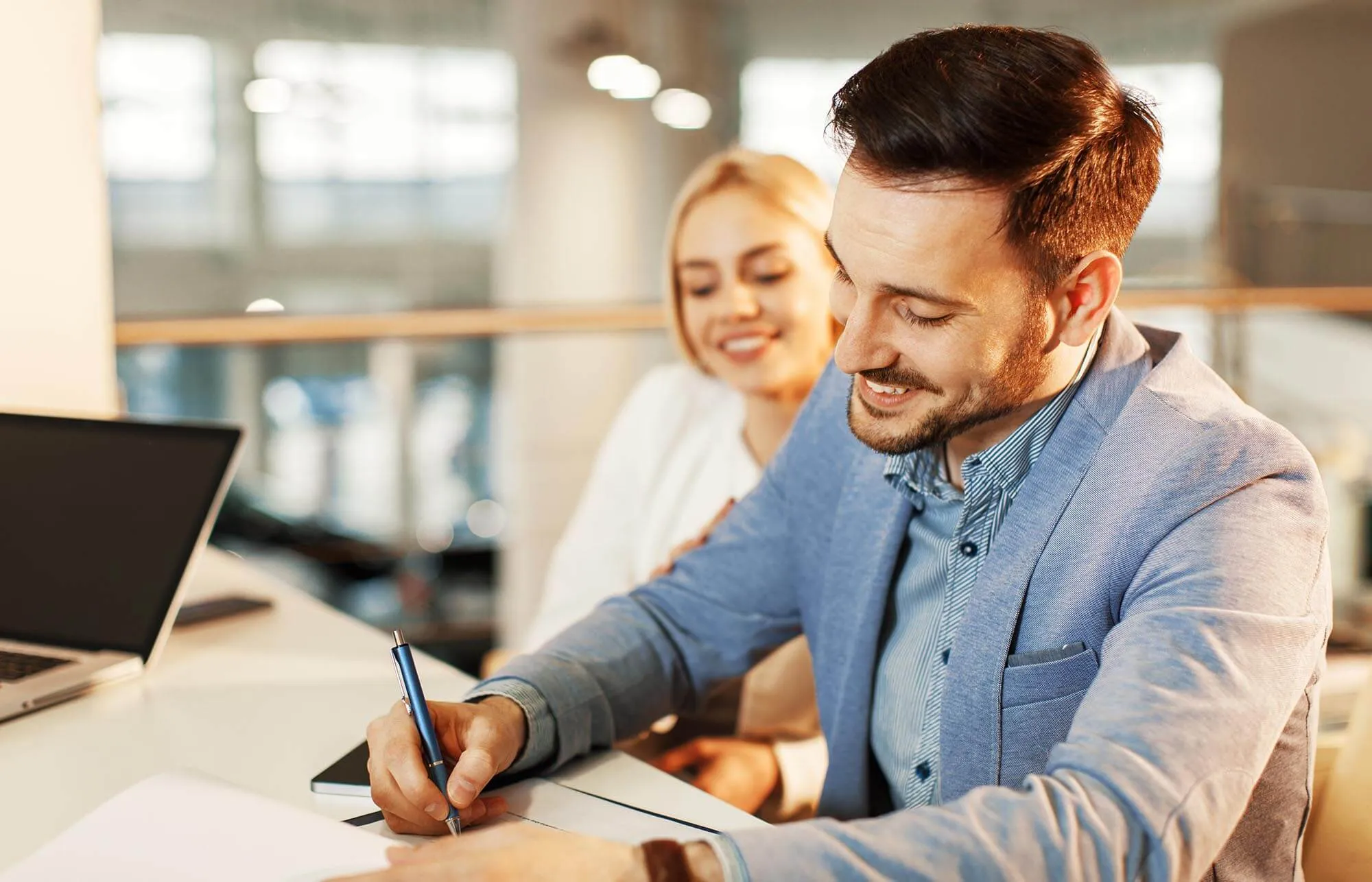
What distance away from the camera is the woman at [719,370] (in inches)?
65.9

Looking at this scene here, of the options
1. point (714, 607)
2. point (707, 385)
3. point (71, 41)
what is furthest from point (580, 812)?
point (71, 41)

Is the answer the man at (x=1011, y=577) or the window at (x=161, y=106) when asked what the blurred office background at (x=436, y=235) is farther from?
the man at (x=1011, y=577)

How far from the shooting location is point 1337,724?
1180 mm

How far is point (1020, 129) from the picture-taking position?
88 cm

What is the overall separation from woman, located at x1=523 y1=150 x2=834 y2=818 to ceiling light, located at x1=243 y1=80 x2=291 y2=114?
14.1 feet

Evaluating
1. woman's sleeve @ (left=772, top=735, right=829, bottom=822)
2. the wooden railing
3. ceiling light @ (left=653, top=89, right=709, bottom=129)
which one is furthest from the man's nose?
ceiling light @ (left=653, top=89, right=709, bottom=129)

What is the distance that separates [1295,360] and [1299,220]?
4.05 feet

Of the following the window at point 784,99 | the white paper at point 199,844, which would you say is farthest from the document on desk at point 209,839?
the window at point 784,99

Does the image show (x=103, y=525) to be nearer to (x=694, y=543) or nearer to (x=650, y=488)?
(x=694, y=543)

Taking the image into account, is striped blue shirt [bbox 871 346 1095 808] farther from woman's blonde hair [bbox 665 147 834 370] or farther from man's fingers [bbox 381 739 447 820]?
woman's blonde hair [bbox 665 147 834 370]

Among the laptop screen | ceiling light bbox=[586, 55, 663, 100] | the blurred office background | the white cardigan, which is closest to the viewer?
the laptop screen

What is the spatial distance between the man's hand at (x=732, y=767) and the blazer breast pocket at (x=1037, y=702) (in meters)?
0.45

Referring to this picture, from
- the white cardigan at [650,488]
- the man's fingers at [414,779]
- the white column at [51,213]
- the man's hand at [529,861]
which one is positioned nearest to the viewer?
the man's hand at [529,861]

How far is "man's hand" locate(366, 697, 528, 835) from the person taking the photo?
84cm
